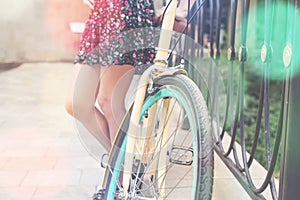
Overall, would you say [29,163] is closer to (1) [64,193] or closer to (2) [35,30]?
(1) [64,193]

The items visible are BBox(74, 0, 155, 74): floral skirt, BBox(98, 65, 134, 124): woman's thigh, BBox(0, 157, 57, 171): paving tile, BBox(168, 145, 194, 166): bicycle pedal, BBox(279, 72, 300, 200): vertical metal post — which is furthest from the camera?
BBox(0, 157, 57, 171): paving tile

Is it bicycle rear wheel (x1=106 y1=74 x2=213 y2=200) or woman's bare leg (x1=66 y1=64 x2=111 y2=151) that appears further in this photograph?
woman's bare leg (x1=66 y1=64 x2=111 y2=151)

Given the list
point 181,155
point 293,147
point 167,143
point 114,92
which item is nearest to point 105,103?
point 114,92

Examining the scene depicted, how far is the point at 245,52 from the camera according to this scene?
5.03 ft

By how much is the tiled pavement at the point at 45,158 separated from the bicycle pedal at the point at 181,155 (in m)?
0.60

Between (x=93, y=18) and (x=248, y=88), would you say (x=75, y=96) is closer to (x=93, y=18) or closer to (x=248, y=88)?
(x=93, y=18)

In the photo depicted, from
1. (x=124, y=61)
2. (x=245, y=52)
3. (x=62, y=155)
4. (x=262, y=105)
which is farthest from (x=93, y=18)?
(x=62, y=155)

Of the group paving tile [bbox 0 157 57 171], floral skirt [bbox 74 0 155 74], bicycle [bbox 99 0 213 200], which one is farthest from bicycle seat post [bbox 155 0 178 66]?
paving tile [bbox 0 157 57 171]

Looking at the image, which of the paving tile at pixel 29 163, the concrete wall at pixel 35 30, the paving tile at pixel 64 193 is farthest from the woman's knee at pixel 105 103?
the concrete wall at pixel 35 30

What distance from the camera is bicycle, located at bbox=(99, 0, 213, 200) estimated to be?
113cm

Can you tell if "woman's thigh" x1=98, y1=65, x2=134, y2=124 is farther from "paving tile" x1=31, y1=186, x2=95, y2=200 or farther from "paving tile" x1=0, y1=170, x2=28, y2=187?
"paving tile" x1=0, y1=170, x2=28, y2=187

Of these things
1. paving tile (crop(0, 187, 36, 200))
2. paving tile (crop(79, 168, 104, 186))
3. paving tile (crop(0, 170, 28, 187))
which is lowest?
paving tile (crop(79, 168, 104, 186))

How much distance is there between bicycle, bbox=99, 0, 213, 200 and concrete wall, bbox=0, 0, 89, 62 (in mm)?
5886

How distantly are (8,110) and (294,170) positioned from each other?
121 inches
